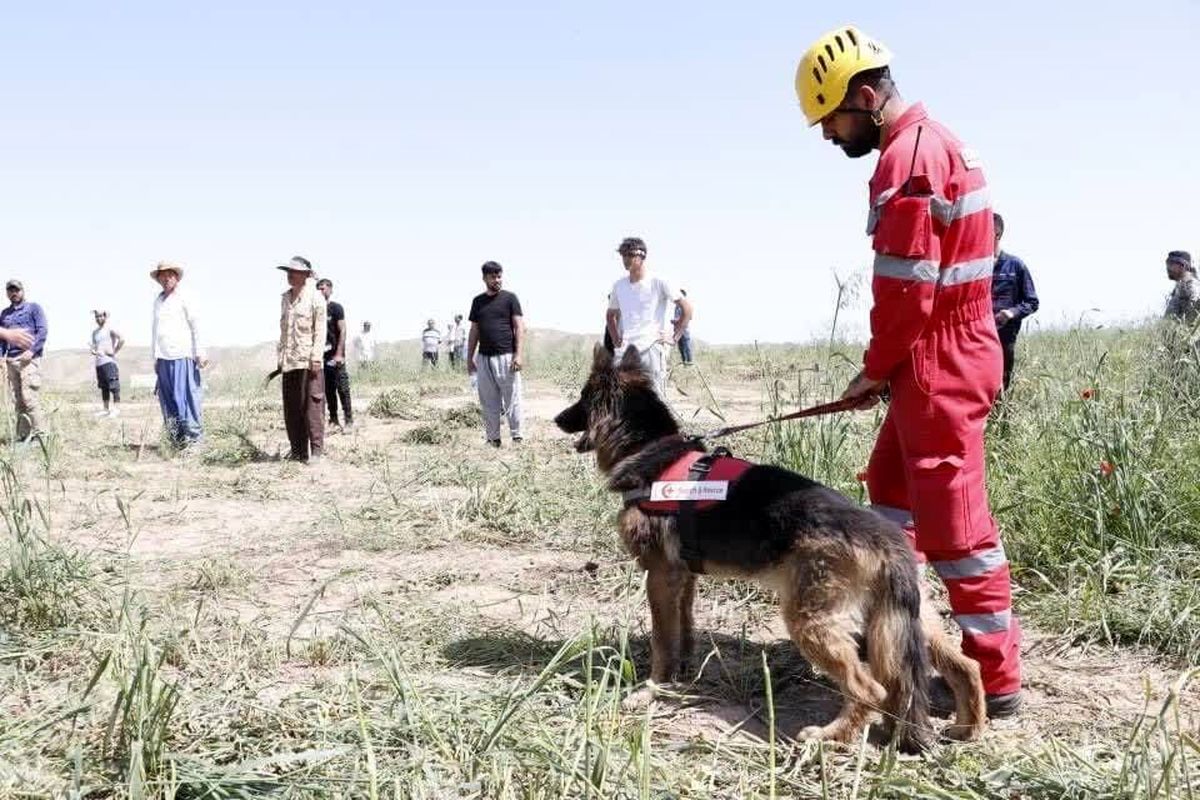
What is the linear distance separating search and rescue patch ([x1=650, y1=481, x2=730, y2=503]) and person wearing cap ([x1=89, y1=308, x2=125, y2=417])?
14.6m

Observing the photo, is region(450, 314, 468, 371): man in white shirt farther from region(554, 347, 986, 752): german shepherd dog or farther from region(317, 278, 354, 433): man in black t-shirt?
region(554, 347, 986, 752): german shepherd dog

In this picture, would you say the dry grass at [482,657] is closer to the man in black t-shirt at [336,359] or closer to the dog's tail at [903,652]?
the dog's tail at [903,652]

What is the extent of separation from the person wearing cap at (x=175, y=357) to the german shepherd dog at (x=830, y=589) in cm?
805

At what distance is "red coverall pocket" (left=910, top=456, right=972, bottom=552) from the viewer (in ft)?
9.32

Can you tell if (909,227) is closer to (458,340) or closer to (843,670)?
(843,670)

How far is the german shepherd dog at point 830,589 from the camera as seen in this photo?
2699 mm

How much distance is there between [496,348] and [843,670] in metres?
7.27

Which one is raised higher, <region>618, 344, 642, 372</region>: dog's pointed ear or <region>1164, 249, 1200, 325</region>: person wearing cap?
<region>1164, 249, 1200, 325</region>: person wearing cap

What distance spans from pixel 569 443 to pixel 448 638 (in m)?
6.15

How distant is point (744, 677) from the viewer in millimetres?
3359

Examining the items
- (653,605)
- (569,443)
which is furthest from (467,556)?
(569,443)

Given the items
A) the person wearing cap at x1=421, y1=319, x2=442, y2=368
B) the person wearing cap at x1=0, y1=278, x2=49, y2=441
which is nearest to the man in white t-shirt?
the person wearing cap at x1=0, y1=278, x2=49, y2=441

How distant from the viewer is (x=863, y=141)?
10.2 feet

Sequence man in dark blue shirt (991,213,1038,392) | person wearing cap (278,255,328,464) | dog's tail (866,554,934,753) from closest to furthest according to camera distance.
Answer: dog's tail (866,554,934,753) < man in dark blue shirt (991,213,1038,392) < person wearing cap (278,255,328,464)
